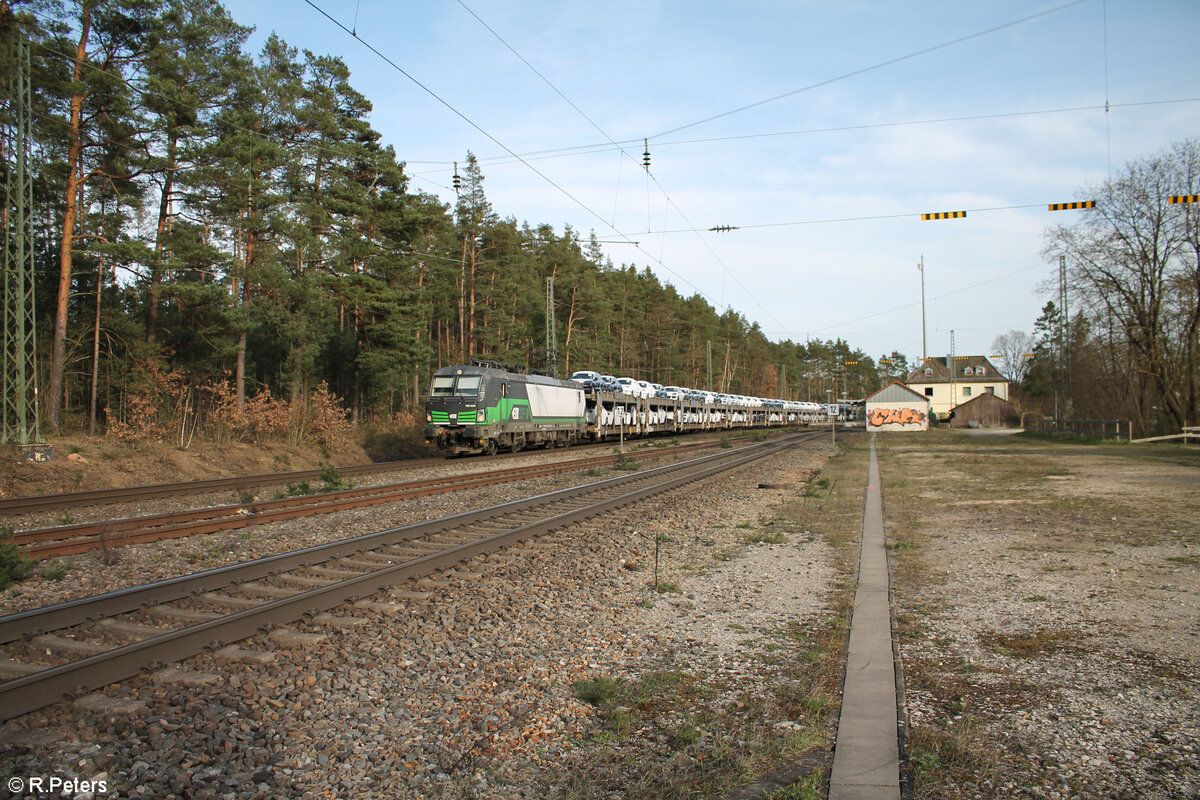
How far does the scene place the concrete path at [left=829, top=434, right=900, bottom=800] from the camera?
345 cm

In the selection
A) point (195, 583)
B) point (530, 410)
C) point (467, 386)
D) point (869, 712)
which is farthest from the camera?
point (530, 410)

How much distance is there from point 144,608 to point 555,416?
24.6 meters

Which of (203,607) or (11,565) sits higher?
(11,565)

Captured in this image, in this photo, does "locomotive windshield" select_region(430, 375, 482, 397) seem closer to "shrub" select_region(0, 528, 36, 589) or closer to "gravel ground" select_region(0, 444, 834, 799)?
"gravel ground" select_region(0, 444, 834, 799)

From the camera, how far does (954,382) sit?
9531 cm

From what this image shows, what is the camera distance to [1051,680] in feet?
15.8

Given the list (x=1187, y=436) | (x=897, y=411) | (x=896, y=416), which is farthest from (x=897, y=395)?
(x=1187, y=436)

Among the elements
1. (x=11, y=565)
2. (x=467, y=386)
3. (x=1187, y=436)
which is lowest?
(x=11, y=565)

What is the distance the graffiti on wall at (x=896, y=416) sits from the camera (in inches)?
2267

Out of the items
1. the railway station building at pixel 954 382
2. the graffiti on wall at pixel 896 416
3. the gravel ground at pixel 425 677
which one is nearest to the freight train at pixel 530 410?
the gravel ground at pixel 425 677

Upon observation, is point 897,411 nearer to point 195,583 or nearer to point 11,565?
point 195,583

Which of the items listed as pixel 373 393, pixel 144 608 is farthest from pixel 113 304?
pixel 144 608

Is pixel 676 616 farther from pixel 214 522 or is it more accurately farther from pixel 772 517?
pixel 214 522

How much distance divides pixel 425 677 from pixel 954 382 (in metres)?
103
